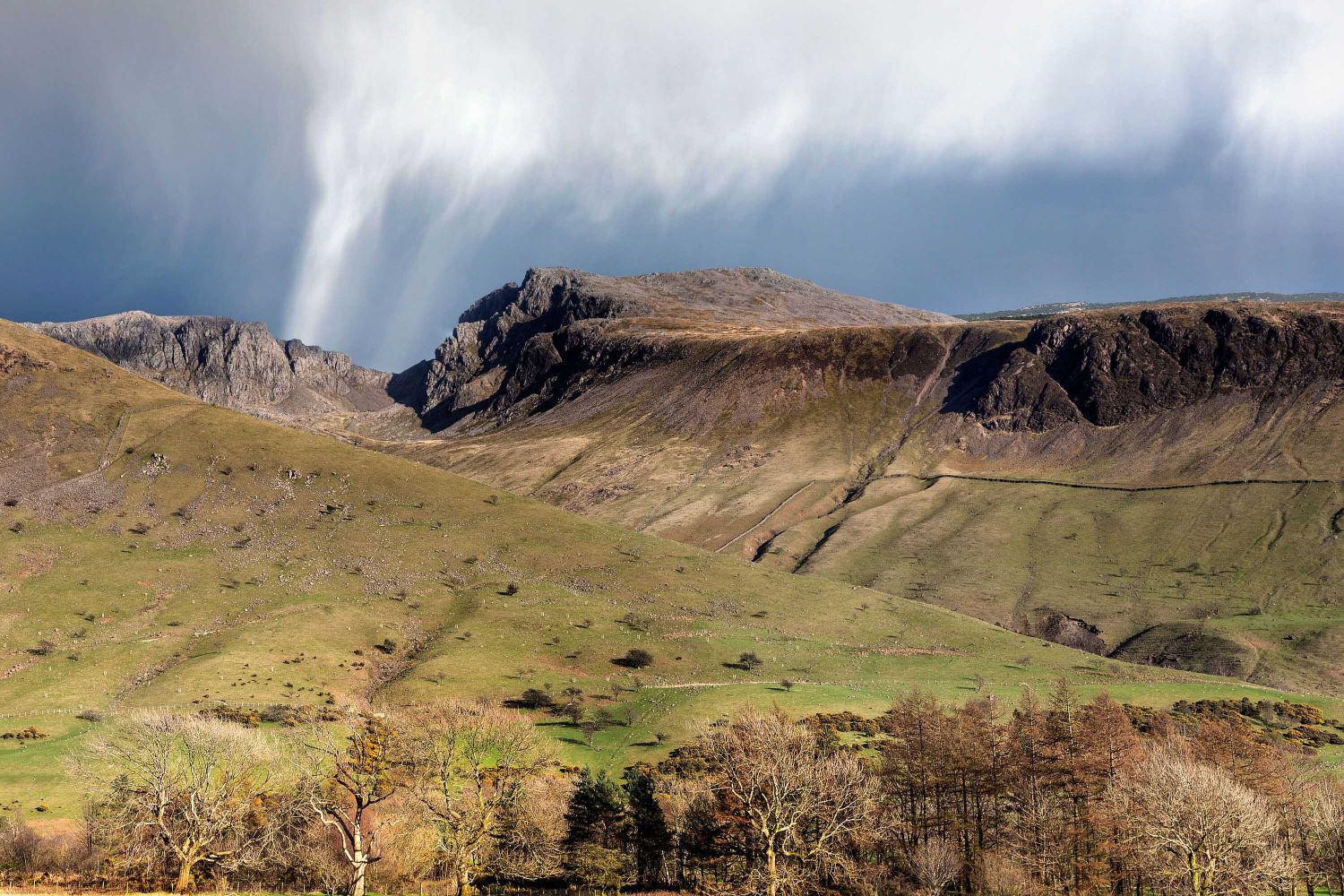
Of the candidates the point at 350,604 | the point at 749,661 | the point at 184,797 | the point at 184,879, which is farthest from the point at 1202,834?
the point at 350,604

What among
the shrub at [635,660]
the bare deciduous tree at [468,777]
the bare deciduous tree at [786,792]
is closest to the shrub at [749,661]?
the shrub at [635,660]

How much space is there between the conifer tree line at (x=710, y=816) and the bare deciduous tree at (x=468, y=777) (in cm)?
22

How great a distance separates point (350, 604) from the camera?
130250 millimetres

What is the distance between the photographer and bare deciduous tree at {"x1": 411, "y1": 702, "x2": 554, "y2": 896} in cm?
5740

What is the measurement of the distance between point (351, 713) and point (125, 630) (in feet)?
251

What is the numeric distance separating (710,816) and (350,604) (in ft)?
281

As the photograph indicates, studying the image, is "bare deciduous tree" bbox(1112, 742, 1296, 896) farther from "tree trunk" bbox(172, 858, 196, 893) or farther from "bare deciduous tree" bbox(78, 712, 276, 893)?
"tree trunk" bbox(172, 858, 196, 893)

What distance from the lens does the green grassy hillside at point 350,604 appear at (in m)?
102

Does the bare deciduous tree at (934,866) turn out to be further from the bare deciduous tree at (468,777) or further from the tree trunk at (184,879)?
the tree trunk at (184,879)

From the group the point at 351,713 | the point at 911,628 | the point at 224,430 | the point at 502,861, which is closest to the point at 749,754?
the point at 502,861

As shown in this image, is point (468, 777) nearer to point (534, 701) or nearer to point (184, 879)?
point (184, 879)

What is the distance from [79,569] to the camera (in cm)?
12975

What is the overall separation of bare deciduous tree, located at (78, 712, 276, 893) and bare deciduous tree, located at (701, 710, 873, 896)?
1231 inches

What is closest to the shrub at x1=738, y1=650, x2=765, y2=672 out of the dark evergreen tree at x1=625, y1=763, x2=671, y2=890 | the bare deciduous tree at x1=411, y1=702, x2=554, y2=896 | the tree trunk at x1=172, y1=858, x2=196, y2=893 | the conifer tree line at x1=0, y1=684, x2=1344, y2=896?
the conifer tree line at x1=0, y1=684, x2=1344, y2=896
